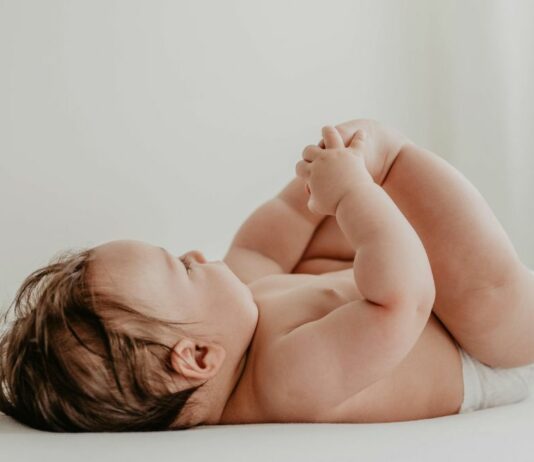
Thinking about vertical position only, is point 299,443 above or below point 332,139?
below

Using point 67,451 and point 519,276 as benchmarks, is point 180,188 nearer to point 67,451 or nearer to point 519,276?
point 519,276

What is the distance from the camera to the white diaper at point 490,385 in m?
0.96

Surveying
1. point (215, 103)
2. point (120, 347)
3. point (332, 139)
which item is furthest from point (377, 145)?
point (215, 103)

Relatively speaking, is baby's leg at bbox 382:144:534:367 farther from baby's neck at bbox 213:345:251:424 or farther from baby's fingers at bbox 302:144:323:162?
baby's neck at bbox 213:345:251:424

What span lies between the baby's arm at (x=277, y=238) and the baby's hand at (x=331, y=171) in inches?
8.9

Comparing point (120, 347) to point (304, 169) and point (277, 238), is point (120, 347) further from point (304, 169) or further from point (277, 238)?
point (277, 238)

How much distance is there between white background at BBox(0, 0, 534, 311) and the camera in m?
1.50

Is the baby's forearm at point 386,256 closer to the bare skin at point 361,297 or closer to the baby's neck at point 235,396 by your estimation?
the bare skin at point 361,297

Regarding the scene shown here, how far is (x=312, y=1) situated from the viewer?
1.89 metres

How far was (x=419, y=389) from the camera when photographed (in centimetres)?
92

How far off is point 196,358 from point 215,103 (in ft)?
3.11

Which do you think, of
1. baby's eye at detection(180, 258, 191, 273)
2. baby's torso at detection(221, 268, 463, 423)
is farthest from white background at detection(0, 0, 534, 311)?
baby's torso at detection(221, 268, 463, 423)

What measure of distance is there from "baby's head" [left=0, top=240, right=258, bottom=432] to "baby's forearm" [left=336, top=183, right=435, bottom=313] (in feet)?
0.54

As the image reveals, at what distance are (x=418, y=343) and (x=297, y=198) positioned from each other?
1.12ft
